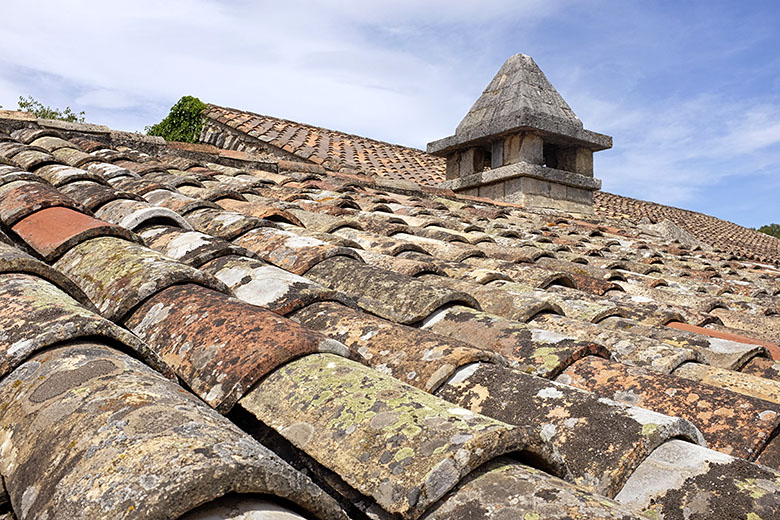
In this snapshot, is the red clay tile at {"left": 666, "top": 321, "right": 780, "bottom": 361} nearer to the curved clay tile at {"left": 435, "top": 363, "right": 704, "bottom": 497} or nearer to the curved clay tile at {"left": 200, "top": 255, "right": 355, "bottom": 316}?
the curved clay tile at {"left": 435, "top": 363, "right": 704, "bottom": 497}

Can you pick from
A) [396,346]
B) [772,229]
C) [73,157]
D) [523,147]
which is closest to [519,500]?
[396,346]

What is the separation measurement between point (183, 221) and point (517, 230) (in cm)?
351

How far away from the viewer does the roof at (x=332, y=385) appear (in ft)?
3.33

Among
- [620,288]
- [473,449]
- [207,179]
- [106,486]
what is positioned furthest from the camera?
[207,179]

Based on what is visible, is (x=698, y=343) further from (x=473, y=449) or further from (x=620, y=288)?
(x=473, y=449)

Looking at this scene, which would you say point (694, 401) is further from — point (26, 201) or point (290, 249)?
point (26, 201)

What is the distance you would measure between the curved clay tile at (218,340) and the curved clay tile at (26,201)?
121 cm

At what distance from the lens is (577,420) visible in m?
1.52

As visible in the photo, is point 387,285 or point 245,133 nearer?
point 387,285

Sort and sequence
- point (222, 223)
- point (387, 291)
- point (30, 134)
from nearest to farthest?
point (387, 291) → point (222, 223) → point (30, 134)

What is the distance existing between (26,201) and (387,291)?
A: 1691 mm

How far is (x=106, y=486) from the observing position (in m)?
0.91

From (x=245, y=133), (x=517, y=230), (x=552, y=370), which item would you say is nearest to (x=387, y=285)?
(x=552, y=370)

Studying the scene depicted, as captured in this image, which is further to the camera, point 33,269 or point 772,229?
point 772,229
